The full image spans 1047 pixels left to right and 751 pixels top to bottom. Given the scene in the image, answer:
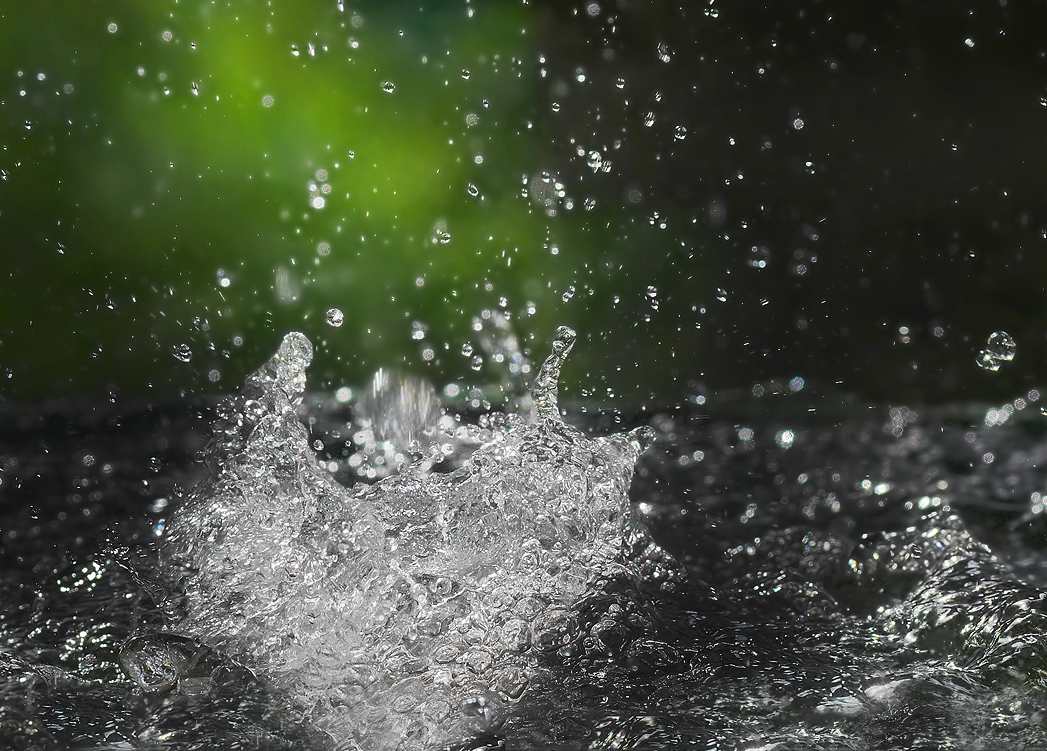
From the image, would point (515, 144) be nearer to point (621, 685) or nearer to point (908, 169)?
point (908, 169)

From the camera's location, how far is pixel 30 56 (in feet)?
9.74

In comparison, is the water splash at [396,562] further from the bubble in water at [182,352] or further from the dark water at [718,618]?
the bubble in water at [182,352]

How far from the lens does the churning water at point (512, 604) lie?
755mm

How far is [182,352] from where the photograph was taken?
9.41ft

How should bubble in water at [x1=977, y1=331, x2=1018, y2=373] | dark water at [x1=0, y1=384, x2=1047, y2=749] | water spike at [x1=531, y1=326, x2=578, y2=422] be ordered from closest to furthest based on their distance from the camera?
dark water at [x1=0, y1=384, x2=1047, y2=749] < water spike at [x1=531, y1=326, x2=578, y2=422] < bubble in water at [x1=977, y1=331, x2=1018, y2=373]

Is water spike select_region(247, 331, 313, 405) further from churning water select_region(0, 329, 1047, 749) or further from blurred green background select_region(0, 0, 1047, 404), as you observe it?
blurred green background select_region(0, 0, 1047, 404)

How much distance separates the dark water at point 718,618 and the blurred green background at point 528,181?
118 cm

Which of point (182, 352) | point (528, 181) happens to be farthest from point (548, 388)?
point (528, 181)

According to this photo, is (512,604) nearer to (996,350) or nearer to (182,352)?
(182,352)

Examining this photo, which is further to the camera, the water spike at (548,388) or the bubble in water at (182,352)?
the bubble in water at (182,352)

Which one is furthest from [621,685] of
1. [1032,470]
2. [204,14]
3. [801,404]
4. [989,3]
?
[989,3]

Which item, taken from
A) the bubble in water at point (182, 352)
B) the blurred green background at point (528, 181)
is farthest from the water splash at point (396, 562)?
the blurred green background at point (528, 181)

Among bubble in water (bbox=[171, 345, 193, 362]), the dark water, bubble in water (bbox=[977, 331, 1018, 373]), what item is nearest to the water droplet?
bubble in water (bbox=[977, 331, 1018, 373])

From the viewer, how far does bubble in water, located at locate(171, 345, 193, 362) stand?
9.29 feet
